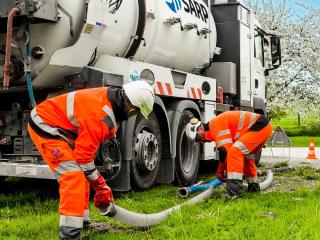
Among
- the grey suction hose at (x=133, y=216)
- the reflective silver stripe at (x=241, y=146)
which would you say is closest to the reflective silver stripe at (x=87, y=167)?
the grey suction hose at (x=133, y=216)

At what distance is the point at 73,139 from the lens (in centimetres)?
500

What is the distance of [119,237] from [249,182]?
3.22 metres

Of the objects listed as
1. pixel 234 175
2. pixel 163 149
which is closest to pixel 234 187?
pixel 234 175

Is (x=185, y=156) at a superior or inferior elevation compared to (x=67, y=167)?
inferior

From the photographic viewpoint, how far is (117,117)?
16.1ft

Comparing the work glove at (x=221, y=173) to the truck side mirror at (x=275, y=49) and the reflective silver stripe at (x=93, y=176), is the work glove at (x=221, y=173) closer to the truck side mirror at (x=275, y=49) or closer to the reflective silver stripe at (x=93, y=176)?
the reflective silver stripe at (x=93, y=176)

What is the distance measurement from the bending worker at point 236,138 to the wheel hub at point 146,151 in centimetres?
53

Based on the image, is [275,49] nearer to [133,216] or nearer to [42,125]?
[133,216]

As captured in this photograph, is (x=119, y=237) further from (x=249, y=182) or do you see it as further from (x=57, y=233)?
(x=249, y=182)

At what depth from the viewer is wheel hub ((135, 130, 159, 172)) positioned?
7.54m

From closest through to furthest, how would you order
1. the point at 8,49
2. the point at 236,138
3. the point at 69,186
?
the point at 69,186
the point at 8,49
the point at 236,138

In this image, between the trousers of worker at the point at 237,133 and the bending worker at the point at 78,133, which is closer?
the bending worker at the point at 78,133

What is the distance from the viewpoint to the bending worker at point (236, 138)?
7.07 m

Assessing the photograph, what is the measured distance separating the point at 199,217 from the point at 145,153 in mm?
2111
